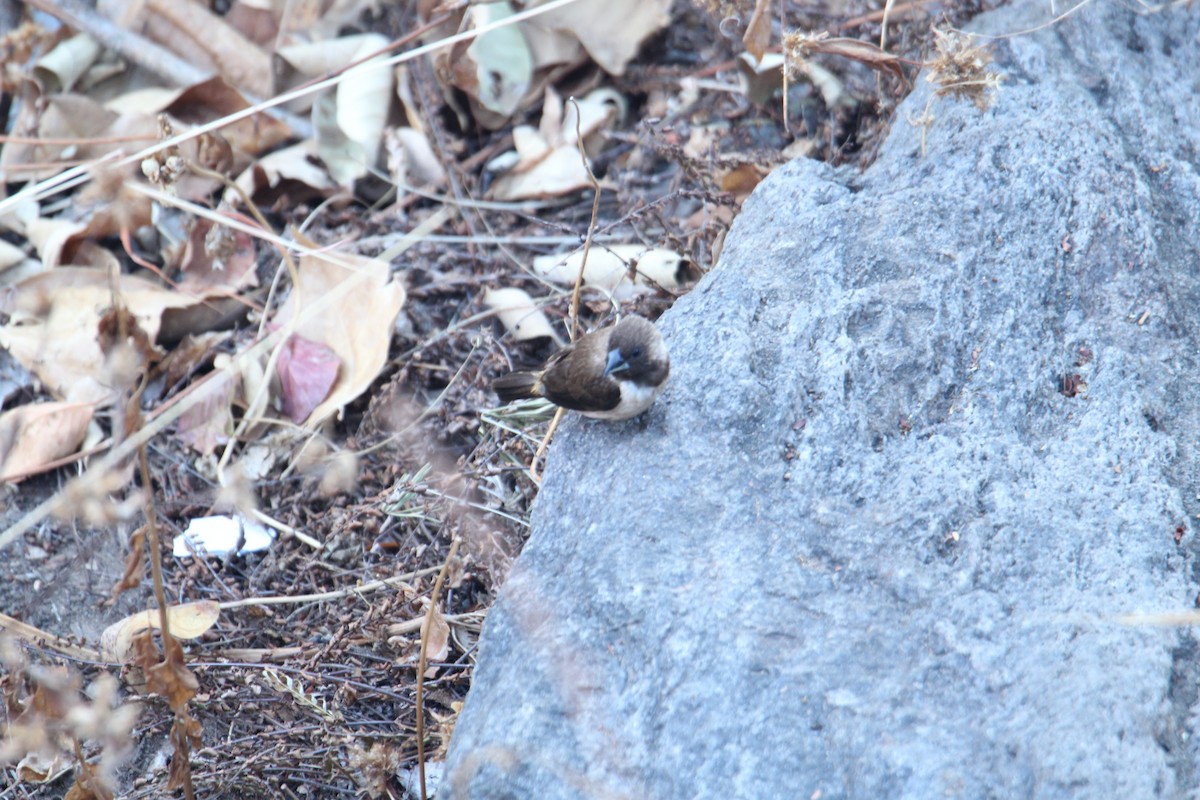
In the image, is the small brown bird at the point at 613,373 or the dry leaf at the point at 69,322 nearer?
the small brown bird at the point at 613,373

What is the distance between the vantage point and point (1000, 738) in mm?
2307

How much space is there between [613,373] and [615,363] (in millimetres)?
120

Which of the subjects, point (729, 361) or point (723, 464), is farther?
point (729, 361)

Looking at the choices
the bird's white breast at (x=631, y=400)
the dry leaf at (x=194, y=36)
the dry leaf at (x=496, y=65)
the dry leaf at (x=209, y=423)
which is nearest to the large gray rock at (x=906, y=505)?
the bird's white breast at (x=631, y=400)

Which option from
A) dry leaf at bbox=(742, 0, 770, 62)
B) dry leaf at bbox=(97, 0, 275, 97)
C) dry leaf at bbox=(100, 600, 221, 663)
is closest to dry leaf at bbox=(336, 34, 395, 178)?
dry leaf at bbox=(97, 0, 275, 97)

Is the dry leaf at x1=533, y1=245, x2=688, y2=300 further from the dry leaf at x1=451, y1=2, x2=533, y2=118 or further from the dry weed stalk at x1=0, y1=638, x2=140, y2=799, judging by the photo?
the dry weed stalk at x1=0, y1=638, x2=140, y2=799

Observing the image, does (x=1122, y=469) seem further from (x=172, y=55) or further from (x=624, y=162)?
(x=172, y=55)

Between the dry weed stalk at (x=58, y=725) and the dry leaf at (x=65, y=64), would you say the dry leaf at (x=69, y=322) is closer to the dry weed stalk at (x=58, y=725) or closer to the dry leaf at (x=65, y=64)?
the dry leaf at (x=65, y=64)

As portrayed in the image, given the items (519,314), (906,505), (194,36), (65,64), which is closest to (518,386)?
(519,314)

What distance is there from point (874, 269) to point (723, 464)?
0.88 meters

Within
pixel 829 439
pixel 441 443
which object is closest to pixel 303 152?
pixel 441 443

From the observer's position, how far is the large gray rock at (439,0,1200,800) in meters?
2.35

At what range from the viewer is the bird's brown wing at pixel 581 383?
10.4 feet

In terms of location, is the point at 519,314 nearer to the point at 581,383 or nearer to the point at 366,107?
the point at 581,383
